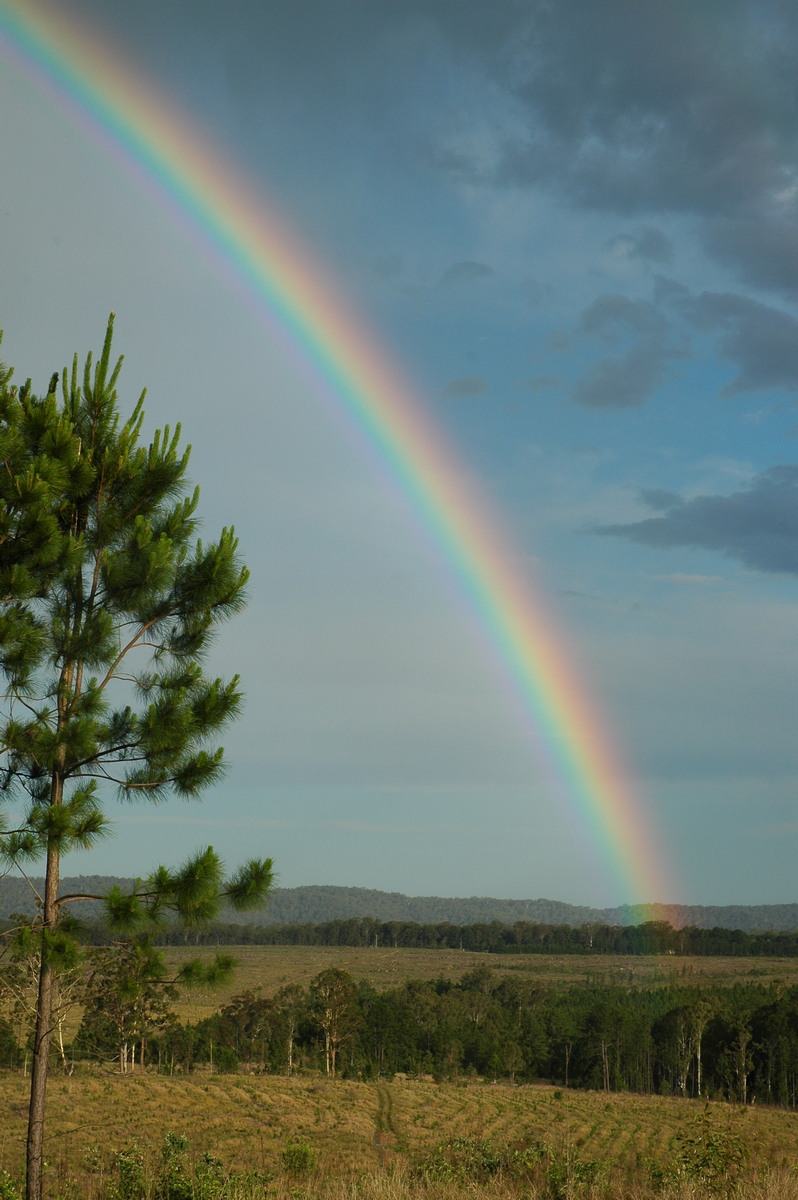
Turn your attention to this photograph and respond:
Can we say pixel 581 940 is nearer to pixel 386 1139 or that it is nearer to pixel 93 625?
pixel 386 1139

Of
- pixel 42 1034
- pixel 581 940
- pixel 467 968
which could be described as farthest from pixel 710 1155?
pixel 581 940

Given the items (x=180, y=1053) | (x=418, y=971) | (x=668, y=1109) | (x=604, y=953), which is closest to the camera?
(x=668, y=1109)

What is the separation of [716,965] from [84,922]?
496 feet

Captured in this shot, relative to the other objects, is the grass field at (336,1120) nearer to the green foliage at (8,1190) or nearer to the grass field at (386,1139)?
the grass field at (386,1139)

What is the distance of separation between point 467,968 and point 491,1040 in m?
60.0

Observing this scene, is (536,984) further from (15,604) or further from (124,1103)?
(15,604)

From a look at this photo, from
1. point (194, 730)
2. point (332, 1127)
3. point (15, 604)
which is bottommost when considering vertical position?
point (332, 1127)

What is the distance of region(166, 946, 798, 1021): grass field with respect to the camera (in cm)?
11819

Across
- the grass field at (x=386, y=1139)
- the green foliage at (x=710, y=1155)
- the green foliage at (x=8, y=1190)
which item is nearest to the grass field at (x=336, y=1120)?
the grass field at (x=386, y=1139)

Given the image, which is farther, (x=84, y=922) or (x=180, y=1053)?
(x=180, y=1053)

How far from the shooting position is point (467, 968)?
141125mm

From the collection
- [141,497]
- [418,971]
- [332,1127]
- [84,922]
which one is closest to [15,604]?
[141,497]

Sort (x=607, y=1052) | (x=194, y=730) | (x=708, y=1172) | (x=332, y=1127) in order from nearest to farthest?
1. (x=708, y=1172)
2. (x=194, y=730)
3. (x=332, y=1127)
4. (x=607, y=1052)

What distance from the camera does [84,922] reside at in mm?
9969
